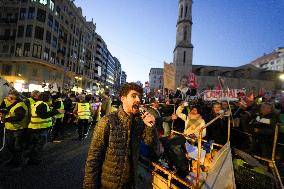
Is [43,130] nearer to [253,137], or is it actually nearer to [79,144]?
[79,144]

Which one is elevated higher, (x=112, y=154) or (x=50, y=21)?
(x=50, y=21)

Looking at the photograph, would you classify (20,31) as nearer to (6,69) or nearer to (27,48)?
(27,48)

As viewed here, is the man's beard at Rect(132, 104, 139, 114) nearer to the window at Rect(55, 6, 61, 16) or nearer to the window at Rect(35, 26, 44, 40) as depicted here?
the window at Rect(35, 26, 44, 40)

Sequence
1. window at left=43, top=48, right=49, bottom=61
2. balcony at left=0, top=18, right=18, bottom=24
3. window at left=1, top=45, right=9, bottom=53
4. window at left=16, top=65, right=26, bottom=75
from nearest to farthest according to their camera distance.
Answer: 1. window at left=16, top=65, right=26, bottom=75
2. window at left=43, top=48, right=49, bottom=61
3. window at left=1, top=45, right=9, bottom=53
4. balcony at left=0, top=18, right=18, bottom=24

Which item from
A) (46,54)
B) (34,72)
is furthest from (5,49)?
(46,54)

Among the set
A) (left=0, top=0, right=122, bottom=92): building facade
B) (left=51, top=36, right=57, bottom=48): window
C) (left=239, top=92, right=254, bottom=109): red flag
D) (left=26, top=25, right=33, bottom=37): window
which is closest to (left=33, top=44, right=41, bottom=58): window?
(left=0, top=0, right=122, bottom=92): building facade

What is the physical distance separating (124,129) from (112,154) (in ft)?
1.03

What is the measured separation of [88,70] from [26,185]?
73596mm

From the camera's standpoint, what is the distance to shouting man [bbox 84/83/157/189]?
8.95 ft

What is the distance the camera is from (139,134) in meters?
3.02

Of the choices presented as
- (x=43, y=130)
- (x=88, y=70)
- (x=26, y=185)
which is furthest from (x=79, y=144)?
(x=88, y=70)

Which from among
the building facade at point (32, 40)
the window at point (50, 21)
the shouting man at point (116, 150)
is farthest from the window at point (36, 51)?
the shouting man at point (116, 150)

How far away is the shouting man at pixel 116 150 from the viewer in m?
2.73

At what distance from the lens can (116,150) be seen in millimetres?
2764
